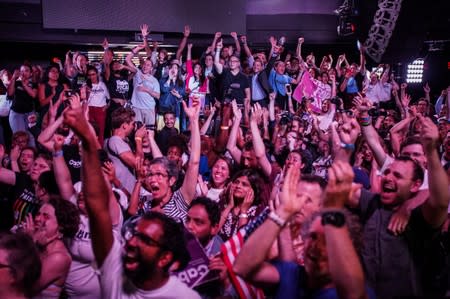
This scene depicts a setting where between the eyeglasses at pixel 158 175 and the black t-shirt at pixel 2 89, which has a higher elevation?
the black t-shirt at pixel 2 89

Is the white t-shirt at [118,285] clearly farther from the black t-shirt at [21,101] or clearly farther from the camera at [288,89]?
the camera at [288,89]

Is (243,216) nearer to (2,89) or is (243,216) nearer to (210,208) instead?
(210,208)

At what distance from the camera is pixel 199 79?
33.9ft

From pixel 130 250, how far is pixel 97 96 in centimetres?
700

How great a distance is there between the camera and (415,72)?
15.6m

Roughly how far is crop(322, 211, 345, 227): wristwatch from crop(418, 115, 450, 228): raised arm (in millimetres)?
897

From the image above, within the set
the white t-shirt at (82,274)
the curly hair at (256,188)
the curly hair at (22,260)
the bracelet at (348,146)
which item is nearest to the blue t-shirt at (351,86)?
the curly hair at (256,188)

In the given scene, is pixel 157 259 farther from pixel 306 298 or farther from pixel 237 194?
pixel 237 194

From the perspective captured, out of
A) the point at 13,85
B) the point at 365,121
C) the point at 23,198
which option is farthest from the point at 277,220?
the point at 13,85

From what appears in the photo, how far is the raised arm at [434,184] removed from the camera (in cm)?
251

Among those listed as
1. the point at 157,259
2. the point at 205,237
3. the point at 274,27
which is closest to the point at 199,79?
the point at 274,27

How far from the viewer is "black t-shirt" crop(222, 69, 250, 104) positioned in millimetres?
9828

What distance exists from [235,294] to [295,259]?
1.20ft

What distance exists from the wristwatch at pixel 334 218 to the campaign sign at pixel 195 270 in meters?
0.89
